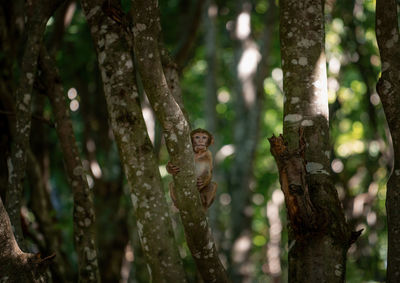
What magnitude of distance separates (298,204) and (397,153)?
0.93 m

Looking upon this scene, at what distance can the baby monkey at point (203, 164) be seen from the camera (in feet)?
17.8

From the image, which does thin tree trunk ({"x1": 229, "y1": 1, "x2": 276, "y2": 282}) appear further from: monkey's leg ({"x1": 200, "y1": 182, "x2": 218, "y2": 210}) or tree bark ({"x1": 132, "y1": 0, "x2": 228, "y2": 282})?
tree bark ({"x1": 132, "y1": 0, "x2": 228, "y2": 282})

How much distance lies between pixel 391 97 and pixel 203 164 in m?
1.90

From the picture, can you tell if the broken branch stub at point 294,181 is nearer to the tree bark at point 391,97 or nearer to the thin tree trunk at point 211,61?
the tree bark at point 391,97

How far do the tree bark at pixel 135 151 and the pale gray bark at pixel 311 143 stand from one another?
938 millimetres

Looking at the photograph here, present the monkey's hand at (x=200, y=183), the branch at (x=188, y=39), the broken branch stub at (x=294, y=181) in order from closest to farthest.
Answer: the broken branch stub at (x=294, y=181) → the monkey's hand at (x=200, y=183) → the branch at (x=188, y=39)

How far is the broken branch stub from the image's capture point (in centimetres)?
399

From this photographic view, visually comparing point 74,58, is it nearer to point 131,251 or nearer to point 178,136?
point 131,251

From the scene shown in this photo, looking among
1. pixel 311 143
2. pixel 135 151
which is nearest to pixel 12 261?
pixel 135 151

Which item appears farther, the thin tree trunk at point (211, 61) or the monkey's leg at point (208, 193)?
the thin tree trunk at point (211, 61)

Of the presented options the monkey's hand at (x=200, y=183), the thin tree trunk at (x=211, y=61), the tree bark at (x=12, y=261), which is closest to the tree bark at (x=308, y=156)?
the monkey's hand at (x=200, y=183)

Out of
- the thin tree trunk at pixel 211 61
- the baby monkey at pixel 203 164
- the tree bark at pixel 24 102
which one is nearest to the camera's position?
the tree bark at pixel 24 102

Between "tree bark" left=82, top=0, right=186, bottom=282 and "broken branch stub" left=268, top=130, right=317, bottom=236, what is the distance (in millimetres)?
891

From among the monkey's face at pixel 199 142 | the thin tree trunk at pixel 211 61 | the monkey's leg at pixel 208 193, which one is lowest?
the monkey's leg at pixel 208 193
